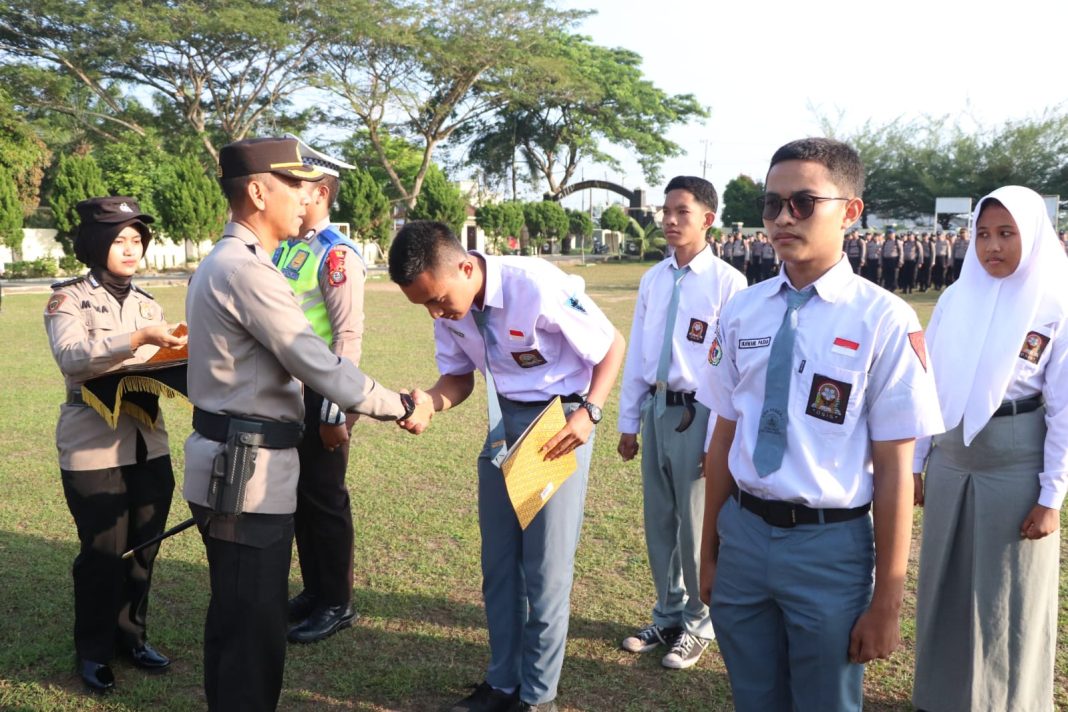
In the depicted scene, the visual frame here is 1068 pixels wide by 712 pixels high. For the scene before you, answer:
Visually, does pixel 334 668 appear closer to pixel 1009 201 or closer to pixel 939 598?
pixel 939 598

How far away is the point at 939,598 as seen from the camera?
296 centimetres

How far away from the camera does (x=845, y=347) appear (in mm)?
1989

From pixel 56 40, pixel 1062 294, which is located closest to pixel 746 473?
pixel 1062 294

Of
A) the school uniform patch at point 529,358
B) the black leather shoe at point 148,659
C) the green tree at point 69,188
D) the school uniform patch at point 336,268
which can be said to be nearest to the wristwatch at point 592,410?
the school uniform patch at point 529,358

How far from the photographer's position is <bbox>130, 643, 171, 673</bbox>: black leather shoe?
341 centimetres

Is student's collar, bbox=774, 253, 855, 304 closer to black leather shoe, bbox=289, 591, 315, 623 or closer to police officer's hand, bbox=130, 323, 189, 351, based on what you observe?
police officer's hand, bbox=130, 323, 189, 351

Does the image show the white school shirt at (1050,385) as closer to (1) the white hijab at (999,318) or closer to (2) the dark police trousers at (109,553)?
(1) the white hijab at (999,318)

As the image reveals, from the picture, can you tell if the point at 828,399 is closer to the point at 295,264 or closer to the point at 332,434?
the point at 332,434

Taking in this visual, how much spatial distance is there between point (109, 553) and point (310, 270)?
1.40m

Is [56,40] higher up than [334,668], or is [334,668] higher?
[56,40]

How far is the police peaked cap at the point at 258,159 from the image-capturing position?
261cm

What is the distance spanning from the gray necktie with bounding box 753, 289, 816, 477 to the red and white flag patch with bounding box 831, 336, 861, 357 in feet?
0.33

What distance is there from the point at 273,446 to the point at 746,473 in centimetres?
143

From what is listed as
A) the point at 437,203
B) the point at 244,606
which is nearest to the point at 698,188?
the point at 244,606
